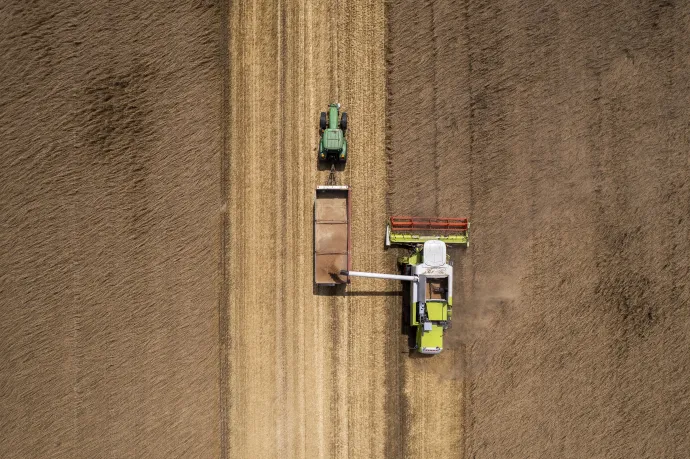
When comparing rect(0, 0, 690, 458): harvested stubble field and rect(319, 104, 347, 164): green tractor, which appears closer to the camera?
rect(319, 104, 347, 164): green tractor

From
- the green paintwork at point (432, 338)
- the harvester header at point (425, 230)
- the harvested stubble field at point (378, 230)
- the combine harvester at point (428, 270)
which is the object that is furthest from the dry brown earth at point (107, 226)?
the green paintwork at point (432, 338)

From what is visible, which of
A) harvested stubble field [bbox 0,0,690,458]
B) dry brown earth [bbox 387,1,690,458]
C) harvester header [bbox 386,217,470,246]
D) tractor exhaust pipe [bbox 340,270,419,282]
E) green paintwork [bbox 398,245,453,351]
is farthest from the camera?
dry brown earth [bbox 387,1,690,458]

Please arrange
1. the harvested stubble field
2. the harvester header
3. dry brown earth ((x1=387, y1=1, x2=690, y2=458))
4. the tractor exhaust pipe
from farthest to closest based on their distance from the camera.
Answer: dry brown earth ((x1=387, y1=1, x2=690, y2=458)) → the harvester header → the harvested stubble field → the tractor exhaust pipe

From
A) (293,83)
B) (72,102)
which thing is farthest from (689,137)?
(72,102)

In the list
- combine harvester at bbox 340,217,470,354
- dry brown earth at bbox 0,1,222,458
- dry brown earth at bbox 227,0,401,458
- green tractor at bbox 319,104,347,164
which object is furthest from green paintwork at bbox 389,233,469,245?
dry brown earth at bbox 0,1,222,458

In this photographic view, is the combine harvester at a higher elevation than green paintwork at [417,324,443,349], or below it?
higher

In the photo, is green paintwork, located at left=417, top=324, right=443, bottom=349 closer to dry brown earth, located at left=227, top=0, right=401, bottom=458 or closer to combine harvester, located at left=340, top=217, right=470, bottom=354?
combine harvester, located at left=340, top=217, right=470, bottom=354

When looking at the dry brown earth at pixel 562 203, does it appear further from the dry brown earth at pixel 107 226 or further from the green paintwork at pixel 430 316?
the dry brown earth at pixel 107 226
